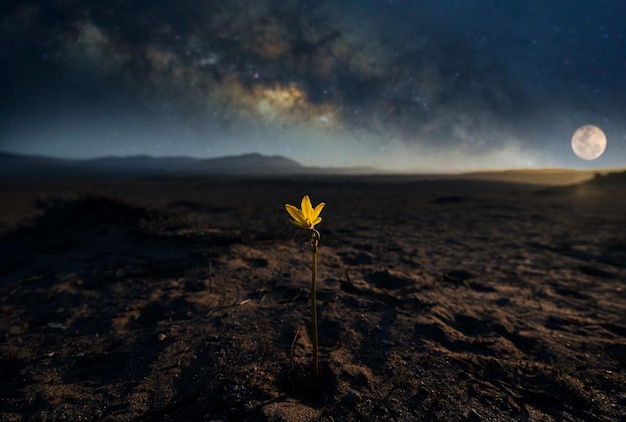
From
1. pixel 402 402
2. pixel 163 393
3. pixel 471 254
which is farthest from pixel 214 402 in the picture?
pixel 471 254

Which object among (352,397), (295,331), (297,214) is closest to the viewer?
(297,214)

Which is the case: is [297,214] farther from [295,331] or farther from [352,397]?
[295,331]

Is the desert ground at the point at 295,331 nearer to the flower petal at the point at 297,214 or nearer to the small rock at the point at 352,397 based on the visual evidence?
the small rock at the point at 352,397

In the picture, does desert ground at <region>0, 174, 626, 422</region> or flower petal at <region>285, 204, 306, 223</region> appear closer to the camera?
flower petal at <region>285, 204, 306, 223</region>

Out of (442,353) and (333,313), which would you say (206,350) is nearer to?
(333,313)

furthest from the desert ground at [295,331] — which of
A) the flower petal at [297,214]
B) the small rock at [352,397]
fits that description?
the flower petal at [297,214]

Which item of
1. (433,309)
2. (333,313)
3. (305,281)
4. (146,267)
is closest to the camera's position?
(333,313)

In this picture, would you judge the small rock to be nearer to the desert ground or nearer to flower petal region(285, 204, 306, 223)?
the desert ground

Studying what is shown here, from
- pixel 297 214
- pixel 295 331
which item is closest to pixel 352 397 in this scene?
pixel 295 331

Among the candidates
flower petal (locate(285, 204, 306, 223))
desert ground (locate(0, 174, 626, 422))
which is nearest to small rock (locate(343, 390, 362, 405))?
desert ground (locate(0, 174, 626, 422))
